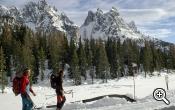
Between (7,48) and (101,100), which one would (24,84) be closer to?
(101,100)

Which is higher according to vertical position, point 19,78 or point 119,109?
point 19,78

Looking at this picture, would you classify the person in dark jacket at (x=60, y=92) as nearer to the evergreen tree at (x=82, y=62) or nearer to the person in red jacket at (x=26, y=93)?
the person in red jacket at (x=26, y=93)

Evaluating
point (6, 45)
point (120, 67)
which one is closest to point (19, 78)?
point (6, 45)

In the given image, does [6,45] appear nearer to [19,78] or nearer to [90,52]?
[90,52]

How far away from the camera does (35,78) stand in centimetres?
10056

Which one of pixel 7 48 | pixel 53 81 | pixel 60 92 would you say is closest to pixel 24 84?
pixel 53 81

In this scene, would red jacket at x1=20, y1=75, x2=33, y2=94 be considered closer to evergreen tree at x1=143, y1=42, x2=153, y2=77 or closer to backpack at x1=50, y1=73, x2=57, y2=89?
backpack at x1=50, y1=73, x2=57, y2=89

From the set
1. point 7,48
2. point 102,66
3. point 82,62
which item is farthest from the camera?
point 102,66

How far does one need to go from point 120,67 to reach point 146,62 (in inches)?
332

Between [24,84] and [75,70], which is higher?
[24,84]

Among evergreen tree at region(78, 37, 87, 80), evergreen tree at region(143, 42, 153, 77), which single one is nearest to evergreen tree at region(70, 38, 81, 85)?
evergreen tree at region(78, 37, 87, 80)

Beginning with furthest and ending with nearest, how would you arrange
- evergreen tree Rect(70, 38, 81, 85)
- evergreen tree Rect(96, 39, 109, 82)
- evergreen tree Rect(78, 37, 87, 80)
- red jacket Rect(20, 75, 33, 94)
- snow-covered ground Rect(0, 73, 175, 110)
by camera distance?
evergreen tree Rect(96, 39, 109, 82), evergreen tree Rect(78, 37, 87, 80), evergreen tree Rect(70, 38, 81, 85), snow-covered ground Rect(0, 73, 175, 110), red jacket Rect(20, 75, 33, 94)

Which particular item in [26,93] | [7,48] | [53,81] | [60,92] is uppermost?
[7,48]

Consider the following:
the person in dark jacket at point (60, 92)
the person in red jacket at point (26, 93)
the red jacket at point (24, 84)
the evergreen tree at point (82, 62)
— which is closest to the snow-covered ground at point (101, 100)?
the person in dark jacket at point (60, 92)
